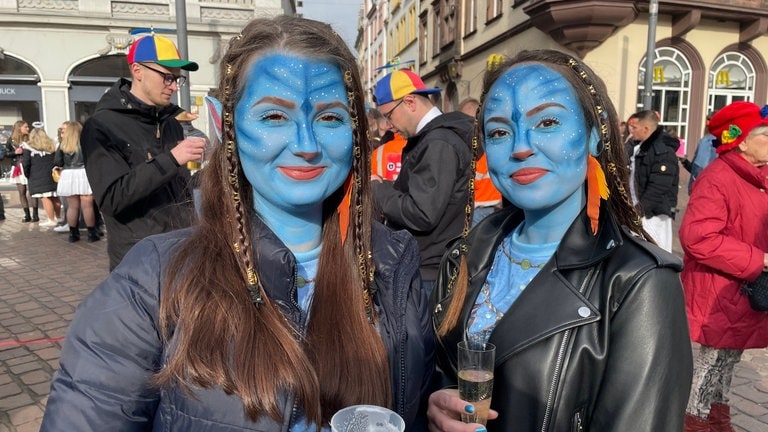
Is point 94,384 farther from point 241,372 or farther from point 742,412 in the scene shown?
point 742,412

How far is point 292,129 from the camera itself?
1293 mm

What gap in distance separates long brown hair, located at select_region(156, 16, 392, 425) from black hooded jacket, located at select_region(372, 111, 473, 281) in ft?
5.66

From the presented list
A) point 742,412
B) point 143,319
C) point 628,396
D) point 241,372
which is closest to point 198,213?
point 143,319

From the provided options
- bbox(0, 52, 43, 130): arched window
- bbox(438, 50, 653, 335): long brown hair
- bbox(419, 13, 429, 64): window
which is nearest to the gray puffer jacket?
bbox(438, 50, 653, 335): long brown hair

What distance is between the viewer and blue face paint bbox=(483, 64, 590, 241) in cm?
147

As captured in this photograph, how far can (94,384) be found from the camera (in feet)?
3.54

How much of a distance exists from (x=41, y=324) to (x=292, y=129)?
4.85 meters

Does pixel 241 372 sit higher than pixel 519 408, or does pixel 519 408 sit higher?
pixel 241 372

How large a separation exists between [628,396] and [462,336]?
1.56 ft

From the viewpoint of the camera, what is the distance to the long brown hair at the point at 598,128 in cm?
155

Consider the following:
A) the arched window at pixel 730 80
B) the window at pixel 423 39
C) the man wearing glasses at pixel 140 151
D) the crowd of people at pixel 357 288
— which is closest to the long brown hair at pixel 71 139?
the man wearing glasses at pixel 140 151

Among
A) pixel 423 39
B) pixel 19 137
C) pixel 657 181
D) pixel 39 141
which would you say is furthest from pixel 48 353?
pixel 423 39

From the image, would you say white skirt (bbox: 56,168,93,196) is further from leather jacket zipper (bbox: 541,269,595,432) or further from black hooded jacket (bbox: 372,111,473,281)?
leather jacket zipper (bbox: 541,269,595,432)

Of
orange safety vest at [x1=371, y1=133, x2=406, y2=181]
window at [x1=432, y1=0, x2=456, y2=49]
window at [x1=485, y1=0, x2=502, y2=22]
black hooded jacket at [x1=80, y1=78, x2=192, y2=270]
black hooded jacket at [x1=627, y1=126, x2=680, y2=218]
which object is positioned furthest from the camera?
window at [x1=432, y1=0, x2=456, y2=49]
